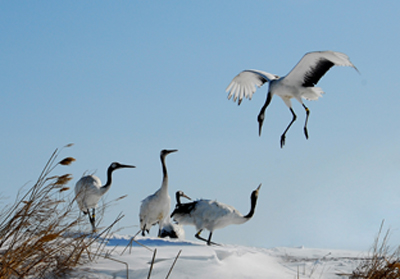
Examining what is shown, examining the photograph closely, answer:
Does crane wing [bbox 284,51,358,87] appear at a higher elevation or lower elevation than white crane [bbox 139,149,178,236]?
higher

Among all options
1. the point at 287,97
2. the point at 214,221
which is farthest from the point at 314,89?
the point at 214,221

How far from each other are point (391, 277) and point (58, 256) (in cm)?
236

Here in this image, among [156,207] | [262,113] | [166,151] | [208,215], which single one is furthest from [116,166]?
[208,215]

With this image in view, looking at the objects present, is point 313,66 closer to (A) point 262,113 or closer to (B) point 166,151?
(A) point 262,113

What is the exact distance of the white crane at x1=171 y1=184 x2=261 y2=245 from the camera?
8.17 metres

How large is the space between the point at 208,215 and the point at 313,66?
152 inches

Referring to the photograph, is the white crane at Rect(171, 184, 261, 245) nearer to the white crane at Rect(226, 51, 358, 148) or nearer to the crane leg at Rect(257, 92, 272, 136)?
the white crane at Rect(226, 51, 358, 148)

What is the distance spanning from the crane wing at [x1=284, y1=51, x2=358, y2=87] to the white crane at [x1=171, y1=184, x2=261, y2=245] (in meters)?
3.30

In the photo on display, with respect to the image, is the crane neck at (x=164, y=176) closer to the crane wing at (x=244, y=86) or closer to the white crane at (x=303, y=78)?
the white crane at (x=303, y=78)

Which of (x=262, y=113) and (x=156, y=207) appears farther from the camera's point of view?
(x=262, y=113)

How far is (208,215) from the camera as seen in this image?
26.9 ft

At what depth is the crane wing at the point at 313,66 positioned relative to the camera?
8492mm

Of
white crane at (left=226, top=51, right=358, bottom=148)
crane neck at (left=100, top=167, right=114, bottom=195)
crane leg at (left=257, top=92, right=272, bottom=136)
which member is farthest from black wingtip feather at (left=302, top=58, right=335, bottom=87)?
crane neck at (left=100, top=167, right=114, bottom=195)

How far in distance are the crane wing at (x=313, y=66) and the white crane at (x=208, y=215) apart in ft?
10.8
